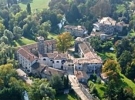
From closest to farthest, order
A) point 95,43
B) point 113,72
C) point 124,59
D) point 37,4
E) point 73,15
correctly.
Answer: point 113,72 → point 124,59 → point 95,43 → point 73,15 → point 37,4

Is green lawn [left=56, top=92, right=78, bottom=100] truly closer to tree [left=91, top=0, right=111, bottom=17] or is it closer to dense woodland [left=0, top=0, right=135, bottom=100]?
dense woodland [left=0, top=0, right=135, bottom=100]

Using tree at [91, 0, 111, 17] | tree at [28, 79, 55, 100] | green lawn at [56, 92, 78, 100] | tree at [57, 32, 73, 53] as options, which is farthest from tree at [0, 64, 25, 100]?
tree at [91, 0, 111, 17]

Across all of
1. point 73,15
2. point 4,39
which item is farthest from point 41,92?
point 73,15

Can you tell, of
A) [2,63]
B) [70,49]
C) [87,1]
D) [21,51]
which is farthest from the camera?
[87,1]

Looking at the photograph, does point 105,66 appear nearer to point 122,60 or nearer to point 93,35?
point 122,60

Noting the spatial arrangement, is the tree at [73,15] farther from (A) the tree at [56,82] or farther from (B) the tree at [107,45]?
(A) the tree at [56,82]

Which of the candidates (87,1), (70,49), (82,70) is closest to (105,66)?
(82,70)

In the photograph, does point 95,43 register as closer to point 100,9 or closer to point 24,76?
point 24,76

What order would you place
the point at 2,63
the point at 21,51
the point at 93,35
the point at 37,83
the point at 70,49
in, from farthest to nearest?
the point at 93,35
the point at 70,49
the point at 21,51
the point at 2,63
the point at 37,83

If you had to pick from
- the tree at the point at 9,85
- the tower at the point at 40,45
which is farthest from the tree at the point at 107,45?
the tree at the point at 9,85
